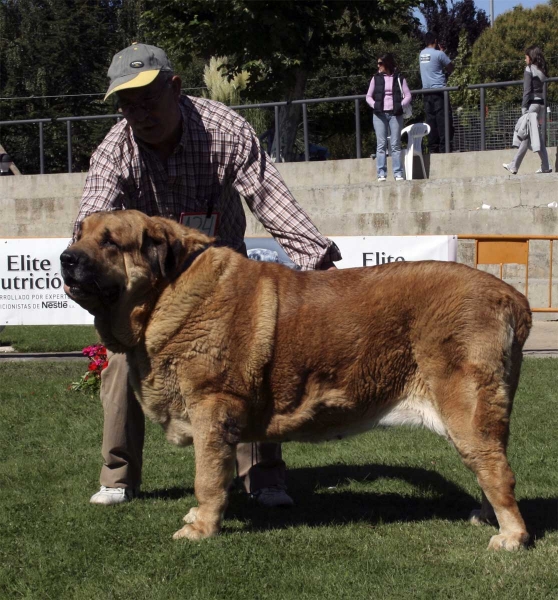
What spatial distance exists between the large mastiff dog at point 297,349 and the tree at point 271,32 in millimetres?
16184

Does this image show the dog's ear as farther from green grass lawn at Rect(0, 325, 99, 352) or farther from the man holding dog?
green grass lawn at Rect(0, 325, 99, 352)

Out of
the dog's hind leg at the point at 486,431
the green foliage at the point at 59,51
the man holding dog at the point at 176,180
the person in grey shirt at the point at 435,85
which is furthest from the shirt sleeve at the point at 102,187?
the green foliage at the point at 59,51

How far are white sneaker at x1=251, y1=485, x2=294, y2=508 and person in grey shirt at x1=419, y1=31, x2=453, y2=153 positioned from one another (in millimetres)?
12608

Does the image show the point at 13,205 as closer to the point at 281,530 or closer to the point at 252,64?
the point at 252,64

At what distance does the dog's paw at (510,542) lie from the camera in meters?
4.34

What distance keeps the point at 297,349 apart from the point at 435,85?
1330 centimetres

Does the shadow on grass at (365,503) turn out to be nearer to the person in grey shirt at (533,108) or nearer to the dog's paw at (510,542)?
the dog's paw at (510,542)

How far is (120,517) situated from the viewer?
5004mm

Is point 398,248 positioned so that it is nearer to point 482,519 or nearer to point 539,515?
point 539,515

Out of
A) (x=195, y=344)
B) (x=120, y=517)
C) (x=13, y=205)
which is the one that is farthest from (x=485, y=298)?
(x=13, y=205)

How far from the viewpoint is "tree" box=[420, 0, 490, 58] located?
161ft

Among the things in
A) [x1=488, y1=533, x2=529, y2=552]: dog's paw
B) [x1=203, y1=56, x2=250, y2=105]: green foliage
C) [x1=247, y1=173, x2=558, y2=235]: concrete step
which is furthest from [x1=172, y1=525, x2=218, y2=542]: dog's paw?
[x1=203, y1=56, x2=250, y2=105]: green foliage

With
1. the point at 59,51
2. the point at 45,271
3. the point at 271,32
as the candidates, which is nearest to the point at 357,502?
the point at 45,271

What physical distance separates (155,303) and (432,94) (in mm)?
13257
